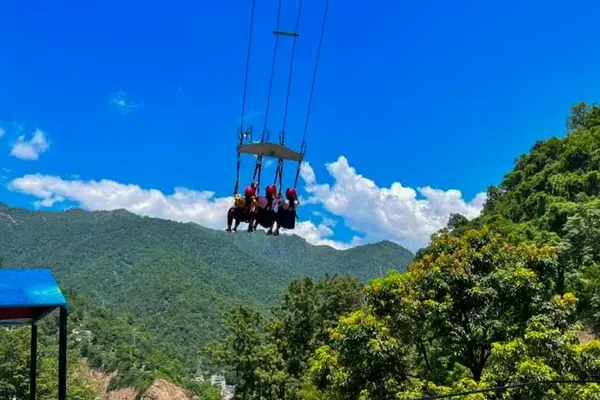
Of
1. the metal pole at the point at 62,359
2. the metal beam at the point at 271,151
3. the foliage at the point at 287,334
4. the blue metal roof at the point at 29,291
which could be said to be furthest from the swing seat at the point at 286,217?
the foliage at the point at 287,334

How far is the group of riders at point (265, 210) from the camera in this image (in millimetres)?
11750

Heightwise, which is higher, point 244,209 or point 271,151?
point 271,151

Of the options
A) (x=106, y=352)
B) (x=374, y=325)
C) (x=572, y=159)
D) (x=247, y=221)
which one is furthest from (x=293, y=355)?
(x=106, y=352)

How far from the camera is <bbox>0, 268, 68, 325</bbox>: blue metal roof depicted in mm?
4629

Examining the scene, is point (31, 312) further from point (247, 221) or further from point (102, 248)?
point (102, 248)

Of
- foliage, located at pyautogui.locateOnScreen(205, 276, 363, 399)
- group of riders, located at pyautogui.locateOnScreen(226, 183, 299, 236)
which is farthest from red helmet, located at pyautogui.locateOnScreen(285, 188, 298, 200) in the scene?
→ foliage, located at pyautogui.locateOnScreen(205, 276, 363, 399)

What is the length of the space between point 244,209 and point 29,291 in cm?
712

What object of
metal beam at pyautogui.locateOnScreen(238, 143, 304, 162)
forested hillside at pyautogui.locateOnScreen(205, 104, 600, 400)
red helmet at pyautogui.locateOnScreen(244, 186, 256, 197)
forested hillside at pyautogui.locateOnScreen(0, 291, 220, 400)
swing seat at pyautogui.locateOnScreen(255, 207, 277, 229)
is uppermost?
metal beam at pyautogui.locateOnScreen(238, 143, 304, 162)

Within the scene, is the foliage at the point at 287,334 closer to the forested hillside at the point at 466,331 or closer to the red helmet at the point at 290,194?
the forested hillside at the point at 466,331

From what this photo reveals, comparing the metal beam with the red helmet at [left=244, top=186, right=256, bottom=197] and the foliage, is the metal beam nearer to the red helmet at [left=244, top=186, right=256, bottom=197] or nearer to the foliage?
the red helmet at [left=244, top=186, right=256, bottom=197]

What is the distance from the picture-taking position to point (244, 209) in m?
11.9

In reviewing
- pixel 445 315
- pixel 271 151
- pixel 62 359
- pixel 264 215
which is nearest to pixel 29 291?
pixel 62 359

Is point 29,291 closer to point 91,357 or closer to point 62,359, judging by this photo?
point 62,359

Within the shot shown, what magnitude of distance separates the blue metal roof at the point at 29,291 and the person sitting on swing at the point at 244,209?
20.1 ft
